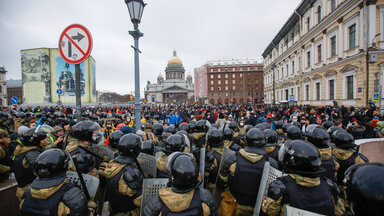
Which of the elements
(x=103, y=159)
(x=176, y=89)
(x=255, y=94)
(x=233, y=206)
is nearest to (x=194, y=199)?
(x=233, y=206)

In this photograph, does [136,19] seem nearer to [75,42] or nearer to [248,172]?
[75,42]

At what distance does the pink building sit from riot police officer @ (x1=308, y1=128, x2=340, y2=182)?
6986cm

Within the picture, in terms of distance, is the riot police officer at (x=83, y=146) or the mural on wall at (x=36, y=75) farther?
the mural on wall at (x=36, y=75)

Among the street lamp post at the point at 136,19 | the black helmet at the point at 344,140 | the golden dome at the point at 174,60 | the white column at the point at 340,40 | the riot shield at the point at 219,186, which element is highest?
the golden dome at the point at 174,60

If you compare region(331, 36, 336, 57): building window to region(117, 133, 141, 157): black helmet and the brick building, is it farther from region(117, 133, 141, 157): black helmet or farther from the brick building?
the brick building

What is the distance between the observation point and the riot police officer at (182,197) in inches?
64.6

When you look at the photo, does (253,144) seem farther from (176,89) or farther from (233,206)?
(176,89)

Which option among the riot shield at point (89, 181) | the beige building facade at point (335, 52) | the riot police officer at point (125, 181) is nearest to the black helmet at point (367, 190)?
the riot police officer at point (125, 181)

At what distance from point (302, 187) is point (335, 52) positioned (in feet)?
71.7

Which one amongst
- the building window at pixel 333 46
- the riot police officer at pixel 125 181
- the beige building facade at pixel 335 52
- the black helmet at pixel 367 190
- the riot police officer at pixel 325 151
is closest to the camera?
the black helmet at pixel 367 190

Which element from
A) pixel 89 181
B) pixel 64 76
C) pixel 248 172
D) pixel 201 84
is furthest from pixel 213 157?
pixel 201 84

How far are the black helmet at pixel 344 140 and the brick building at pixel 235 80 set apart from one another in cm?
7204

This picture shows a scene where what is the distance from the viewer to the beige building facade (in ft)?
45.9

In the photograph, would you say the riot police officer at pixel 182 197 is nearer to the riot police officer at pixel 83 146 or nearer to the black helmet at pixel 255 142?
the black helmet at pixel 255 142
